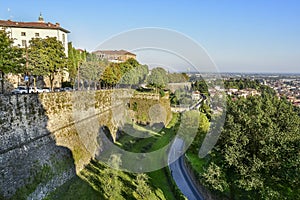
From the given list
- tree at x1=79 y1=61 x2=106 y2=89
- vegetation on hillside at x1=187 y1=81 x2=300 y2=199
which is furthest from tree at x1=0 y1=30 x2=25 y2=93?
tree at x1=79 y1=61 x2=106 y2=89

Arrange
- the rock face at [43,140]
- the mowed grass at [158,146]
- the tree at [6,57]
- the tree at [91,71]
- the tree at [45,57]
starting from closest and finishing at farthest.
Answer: the rock face at [43,140]
the tree at [6,57]
the mowed grass at [158,146]
the tree at [45,57]
the tree at [91,71]

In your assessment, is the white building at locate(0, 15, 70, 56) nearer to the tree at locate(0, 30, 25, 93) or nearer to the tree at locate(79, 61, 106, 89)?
the tree at locate(79, 61, 106, 89)

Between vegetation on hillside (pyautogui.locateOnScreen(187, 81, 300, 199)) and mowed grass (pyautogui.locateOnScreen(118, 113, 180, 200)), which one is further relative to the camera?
mowed grass (pyautogui.locateOnScreen(118, 113, 180, 200))

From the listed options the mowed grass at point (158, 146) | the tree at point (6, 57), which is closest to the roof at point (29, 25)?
the mowed grass at point (158, 146)

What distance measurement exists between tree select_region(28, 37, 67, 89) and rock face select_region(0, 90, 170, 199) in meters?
5.14

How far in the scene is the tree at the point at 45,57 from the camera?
70.5ft

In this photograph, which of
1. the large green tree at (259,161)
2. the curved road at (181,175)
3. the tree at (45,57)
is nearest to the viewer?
the large green tree at (259,161)

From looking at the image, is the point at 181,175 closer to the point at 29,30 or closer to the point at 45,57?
the point at 45,57

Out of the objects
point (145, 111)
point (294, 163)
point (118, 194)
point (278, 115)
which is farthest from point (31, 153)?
point (145, 111)

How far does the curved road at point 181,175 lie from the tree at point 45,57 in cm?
1271

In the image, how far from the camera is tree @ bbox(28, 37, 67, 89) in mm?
21484

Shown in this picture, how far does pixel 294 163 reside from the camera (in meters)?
13.2

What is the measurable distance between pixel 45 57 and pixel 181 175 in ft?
48.3

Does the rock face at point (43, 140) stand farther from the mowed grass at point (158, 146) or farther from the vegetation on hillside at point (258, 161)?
the vegetation on hillside at point (258, 161)
